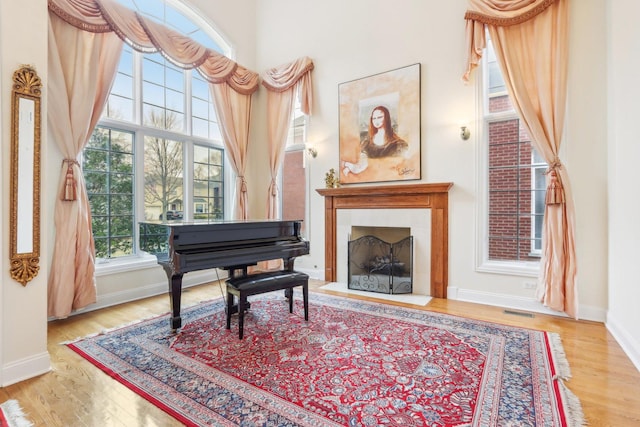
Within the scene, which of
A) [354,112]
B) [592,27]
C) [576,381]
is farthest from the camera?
[354,112]

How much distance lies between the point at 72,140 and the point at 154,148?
110 cm

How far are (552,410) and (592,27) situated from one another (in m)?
3.63

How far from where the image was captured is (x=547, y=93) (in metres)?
3.30

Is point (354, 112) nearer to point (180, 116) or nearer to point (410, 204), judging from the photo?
point (410, 204)

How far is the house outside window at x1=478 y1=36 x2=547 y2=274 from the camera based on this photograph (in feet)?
12.0

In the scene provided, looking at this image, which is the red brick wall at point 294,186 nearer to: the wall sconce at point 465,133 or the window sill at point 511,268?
the wall sconce at point 465,133

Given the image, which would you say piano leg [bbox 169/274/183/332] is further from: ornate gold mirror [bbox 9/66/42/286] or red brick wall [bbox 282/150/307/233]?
red brick wall [bbox 282/150/307/233]

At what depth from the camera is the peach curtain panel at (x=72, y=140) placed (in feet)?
10.3

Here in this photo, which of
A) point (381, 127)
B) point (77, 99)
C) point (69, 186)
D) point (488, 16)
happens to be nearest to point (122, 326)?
point (69, 186)

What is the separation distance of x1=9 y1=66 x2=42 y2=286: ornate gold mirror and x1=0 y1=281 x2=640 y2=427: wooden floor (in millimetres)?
714

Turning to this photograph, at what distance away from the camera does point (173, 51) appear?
414 centimetres

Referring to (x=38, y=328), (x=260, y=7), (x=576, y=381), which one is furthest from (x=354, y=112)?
(x=38, y=328)

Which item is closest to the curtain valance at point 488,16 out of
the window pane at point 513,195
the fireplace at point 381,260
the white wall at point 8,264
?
the window pane at point 513,195

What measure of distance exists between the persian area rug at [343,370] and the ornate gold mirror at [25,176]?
88cm
